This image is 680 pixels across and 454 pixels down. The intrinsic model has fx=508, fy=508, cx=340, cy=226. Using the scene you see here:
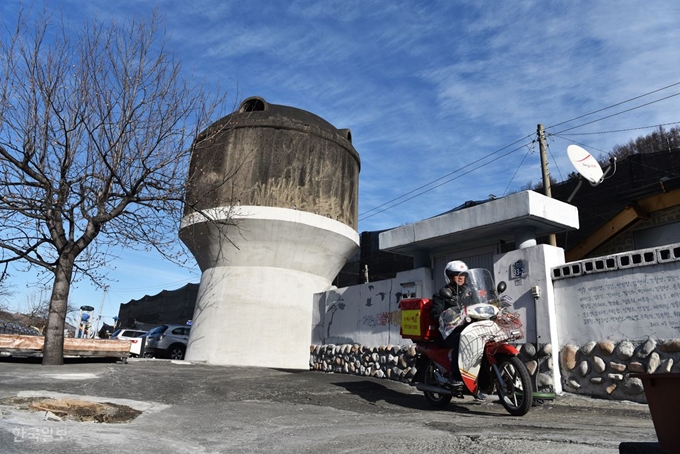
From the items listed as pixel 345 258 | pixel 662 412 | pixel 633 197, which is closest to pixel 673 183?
pixel 633 197

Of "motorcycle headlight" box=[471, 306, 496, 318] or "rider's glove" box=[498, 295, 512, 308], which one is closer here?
"motorcycle headlight" box=[471, 306, 496, 318]

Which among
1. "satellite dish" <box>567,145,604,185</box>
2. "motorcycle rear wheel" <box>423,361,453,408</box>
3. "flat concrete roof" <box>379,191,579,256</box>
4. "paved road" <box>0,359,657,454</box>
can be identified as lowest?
"paved road" <box>0,359,657,454</box>

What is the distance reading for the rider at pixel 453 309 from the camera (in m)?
6.58

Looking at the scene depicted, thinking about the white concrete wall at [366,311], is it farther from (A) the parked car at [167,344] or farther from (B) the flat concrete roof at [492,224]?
(A) the parked car at [167,344]

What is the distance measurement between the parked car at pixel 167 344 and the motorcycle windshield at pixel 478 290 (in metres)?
17.5

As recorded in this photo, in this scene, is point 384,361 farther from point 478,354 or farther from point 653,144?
point 653,144

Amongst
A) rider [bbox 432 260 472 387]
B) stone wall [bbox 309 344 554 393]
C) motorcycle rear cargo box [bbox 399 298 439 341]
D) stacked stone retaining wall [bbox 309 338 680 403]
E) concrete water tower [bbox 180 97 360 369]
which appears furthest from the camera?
concrete water tower [bbox 180 97 360 369]

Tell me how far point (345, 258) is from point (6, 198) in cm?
982

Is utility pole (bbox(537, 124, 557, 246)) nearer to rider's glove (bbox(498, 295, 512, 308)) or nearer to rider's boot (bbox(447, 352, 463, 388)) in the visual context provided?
rider's glove (bbox(498, 295, 512, 308))

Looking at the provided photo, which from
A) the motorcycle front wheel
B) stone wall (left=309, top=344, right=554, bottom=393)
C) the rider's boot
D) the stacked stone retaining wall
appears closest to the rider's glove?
the motorcycle front wheel

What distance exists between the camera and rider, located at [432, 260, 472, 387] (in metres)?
6.58

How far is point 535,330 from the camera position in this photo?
8133mm

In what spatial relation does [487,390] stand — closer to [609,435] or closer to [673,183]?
[609,435]

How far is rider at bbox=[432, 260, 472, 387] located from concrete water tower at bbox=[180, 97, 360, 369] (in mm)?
8505
